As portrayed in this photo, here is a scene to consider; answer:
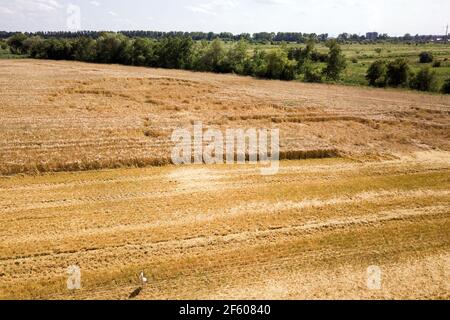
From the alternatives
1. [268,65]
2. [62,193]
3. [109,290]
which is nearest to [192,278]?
[109,290]

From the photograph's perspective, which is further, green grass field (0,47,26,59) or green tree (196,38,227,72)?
green grass field (0,47,26,59)

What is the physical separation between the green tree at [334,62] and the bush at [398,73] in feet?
27.4

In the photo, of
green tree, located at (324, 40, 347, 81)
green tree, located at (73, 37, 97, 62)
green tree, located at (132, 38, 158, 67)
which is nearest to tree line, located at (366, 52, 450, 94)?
green tree, located at (324, 40, 347, 81)

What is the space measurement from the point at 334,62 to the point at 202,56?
25.5 m

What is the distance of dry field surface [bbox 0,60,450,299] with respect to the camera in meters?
17.7

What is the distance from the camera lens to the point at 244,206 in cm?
2459

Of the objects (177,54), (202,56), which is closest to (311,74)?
(202,56)

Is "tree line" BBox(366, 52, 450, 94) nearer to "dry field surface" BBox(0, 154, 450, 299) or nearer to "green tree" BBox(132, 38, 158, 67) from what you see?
"green tree" BBox(132, 38, 158, 67)

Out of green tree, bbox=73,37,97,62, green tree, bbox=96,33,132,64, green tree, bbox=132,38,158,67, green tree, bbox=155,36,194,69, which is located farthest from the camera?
green tree, bbox=73,37,97,62

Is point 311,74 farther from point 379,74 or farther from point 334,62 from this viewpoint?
point 379,74

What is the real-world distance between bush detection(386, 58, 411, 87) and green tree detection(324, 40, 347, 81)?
8339 millimetres

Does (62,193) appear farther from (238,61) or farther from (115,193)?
(238,61)

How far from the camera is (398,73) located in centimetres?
7375

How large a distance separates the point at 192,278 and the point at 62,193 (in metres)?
11.7
